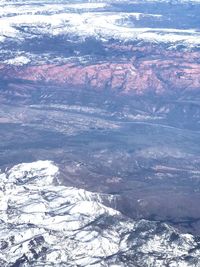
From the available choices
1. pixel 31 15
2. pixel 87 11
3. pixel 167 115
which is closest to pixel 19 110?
pixel 167 115

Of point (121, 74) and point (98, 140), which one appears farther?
point (121, 74)

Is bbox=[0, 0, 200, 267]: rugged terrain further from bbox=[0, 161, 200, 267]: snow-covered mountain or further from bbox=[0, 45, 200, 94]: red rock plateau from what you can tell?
bbox=[0, 45, 200, 94]: red rock plateau

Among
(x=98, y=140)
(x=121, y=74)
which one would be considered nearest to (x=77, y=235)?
(x=98, y=140)

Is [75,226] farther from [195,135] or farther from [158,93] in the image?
[158,93]

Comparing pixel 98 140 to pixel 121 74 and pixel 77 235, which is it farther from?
pixel 77 235

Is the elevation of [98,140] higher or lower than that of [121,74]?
lower

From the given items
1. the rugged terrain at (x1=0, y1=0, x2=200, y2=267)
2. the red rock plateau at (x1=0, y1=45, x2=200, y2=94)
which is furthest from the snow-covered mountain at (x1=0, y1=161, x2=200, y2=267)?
the red rock plateau at (x1=0, y1=45, x2=200, y2=94)
